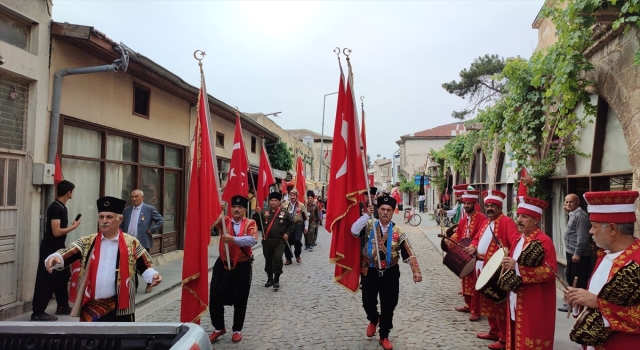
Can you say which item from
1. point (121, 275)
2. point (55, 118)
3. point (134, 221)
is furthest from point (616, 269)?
point (55, 118)

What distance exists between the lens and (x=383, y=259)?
5.39m

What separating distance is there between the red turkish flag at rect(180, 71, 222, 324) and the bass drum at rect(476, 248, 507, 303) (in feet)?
10.4

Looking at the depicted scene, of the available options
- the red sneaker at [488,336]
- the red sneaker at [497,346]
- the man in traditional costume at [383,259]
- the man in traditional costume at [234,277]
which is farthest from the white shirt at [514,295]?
the man in traditional costume at [234,277]

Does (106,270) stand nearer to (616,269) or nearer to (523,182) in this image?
(616,269)

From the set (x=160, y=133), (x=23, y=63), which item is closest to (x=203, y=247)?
(x=23, y=63)

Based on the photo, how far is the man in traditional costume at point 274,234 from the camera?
28.3 feet

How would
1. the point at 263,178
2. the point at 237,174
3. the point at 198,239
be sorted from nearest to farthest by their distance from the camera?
the point at 198,239, the point at 237,174, the point at 263,178

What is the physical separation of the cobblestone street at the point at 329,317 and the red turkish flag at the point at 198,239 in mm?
666

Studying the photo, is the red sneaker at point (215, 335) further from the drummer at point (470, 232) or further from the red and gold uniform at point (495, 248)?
the drummer at point (470, 232)

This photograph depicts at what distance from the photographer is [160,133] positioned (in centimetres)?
1112

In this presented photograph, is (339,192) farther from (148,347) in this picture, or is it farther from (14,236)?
(14,236)

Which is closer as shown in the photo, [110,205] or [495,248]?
[110,205]

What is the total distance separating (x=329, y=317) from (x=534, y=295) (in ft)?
10.6

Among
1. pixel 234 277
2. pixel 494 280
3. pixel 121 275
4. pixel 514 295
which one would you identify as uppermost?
pixel 121 275
